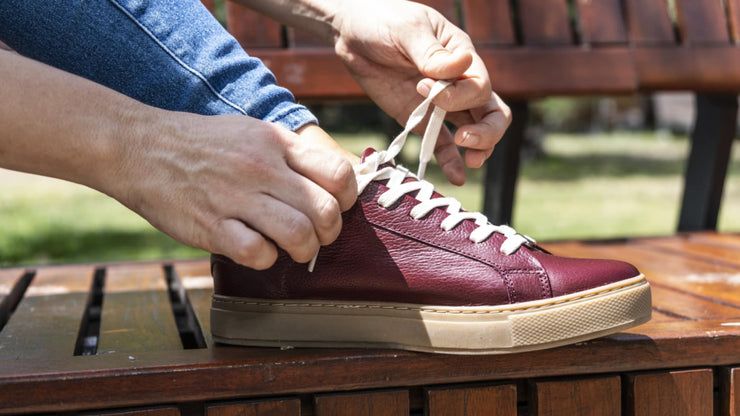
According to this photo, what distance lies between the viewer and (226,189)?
1.03m

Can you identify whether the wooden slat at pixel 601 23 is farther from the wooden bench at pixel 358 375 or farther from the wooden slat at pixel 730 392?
the wooden slat at pixel 730 392

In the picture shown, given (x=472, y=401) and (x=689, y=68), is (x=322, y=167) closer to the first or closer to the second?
(x=472, y=401)

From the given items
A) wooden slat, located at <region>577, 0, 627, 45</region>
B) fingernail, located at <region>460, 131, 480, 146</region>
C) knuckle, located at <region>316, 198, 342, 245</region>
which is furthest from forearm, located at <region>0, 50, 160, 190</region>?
wooden slat, located at <region>577, 0, 627, 45</region>

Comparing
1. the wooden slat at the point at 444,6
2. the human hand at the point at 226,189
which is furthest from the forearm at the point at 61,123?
the wooden slat at the point at 444,6

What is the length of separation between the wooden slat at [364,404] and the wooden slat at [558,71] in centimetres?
123

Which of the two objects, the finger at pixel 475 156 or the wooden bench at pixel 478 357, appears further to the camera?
the finger at pixel 475 156

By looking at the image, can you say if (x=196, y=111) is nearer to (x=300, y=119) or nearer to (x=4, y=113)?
(x=300, y=119)

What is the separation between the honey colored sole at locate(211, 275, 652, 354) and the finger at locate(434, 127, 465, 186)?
0.35m

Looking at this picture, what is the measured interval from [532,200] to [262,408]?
236 inches

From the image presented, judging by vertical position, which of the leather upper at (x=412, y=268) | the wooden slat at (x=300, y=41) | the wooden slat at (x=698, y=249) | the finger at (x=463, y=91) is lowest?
the wooden slat at (x=698, y=249)

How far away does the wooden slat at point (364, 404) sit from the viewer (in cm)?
109

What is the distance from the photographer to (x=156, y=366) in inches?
41.3

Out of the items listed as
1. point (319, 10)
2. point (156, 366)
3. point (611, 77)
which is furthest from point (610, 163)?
point (156, 366)

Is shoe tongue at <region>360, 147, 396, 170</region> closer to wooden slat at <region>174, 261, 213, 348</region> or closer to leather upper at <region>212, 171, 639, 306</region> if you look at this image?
leather upper at <region>212, 171, 639, 306</region>
